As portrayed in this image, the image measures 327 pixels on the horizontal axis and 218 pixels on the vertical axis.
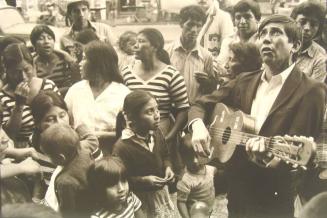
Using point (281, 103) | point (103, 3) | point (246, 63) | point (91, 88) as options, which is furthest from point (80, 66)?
point (281, 103)

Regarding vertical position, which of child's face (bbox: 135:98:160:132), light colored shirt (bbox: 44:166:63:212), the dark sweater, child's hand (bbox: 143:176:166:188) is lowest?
light colored shirt (bbox: 44:166:63:212)

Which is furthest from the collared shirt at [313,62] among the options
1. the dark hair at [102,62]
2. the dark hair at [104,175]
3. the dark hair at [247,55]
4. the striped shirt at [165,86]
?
the dark hair at [104,175]

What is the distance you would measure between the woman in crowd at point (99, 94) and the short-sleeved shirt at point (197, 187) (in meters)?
0.51

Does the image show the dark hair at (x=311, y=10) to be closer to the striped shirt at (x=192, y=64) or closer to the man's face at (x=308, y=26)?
the man's face at (x=308, y=26)

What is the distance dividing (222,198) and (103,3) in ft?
4.66

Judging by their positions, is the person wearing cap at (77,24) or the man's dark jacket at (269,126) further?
the person wearing cap at (77,24)

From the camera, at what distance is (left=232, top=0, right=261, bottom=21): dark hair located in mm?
3262

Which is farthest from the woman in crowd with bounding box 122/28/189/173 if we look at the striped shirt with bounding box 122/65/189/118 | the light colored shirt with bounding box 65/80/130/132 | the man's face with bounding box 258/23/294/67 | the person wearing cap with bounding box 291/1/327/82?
the person wearing cap with bounding box 291/1/327/82

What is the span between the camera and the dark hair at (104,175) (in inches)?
130

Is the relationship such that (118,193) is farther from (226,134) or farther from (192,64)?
(192,64)

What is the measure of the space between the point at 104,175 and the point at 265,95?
1.10m

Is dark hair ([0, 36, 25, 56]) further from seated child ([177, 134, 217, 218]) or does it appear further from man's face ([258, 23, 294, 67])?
man's face ([258, 23, 294, 67])

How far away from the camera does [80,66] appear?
11.1 feet

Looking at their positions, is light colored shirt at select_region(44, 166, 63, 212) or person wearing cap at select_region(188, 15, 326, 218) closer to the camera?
person wearing cap at select_region(188, 15, 326, 218)
